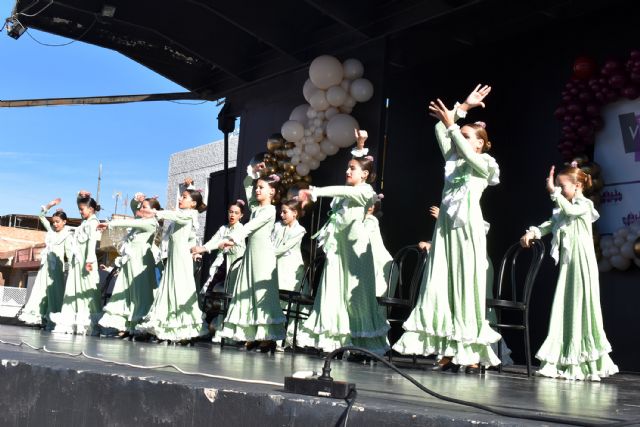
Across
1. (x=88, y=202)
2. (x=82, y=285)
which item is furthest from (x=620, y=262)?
(x=82, y=285)

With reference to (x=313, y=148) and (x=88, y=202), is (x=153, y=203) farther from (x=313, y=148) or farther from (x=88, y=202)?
(x=313, y=148)

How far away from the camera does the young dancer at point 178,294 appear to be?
7281mm

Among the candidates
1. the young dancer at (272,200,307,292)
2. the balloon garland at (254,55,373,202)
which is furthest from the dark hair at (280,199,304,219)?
the balloon garland at (254,55,373,202)

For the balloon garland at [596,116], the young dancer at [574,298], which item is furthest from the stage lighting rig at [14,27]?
the young dancer at [574,298]

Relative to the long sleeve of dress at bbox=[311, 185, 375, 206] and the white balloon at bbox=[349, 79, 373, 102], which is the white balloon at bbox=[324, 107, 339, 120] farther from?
the long sleeve of dress at bbox=[311, 185, 375, 206]

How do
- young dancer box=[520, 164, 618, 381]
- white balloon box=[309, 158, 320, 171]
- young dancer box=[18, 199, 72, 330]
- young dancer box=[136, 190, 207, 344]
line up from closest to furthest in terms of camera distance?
young dancer box=[520, 164, 618, 381] → young dancer box=[136, 190, 207, 344] → white balloon box=[309, 158, 320, 171] → young dancer box=[18, 199, 72, 330]

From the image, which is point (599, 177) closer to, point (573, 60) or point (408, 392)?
point (573, 60)

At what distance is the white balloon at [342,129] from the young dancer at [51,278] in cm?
363

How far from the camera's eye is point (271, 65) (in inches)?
372

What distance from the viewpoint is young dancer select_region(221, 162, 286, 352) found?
6.59 m

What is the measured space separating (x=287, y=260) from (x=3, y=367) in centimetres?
507

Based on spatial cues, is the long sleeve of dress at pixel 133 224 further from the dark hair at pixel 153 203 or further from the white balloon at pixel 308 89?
the white balloon at pixel 308 89

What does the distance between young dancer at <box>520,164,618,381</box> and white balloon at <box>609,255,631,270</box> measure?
1.19m

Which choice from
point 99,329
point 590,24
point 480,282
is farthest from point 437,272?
point 99,329
